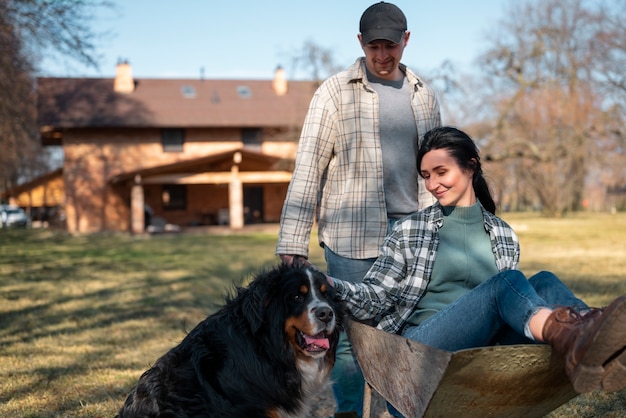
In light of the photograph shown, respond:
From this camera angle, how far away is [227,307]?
3.00m

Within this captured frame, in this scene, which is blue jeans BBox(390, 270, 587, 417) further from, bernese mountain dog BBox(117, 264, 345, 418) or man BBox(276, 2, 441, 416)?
man BBox(276, 2, 441, 416)

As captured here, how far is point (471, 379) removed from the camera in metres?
2.12

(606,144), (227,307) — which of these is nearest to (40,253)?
(227,307)

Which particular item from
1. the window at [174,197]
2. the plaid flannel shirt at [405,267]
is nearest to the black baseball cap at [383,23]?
the plaid flannel shirt at [405,267]

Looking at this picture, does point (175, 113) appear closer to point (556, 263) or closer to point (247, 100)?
point (247, 100)

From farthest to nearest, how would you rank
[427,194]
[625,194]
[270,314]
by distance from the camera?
[625,194], [427,194], [270,314]

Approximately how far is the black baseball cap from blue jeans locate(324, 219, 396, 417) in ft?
3.28

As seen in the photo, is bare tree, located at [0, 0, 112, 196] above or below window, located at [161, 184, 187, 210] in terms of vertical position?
above

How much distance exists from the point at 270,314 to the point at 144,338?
4345 mm

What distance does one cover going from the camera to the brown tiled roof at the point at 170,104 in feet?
103

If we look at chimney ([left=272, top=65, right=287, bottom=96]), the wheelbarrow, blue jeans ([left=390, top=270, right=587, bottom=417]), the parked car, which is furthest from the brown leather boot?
the parked car

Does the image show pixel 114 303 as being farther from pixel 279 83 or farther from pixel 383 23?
pixel 279 83

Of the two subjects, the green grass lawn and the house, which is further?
the house

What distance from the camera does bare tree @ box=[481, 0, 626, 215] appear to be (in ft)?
97.3
